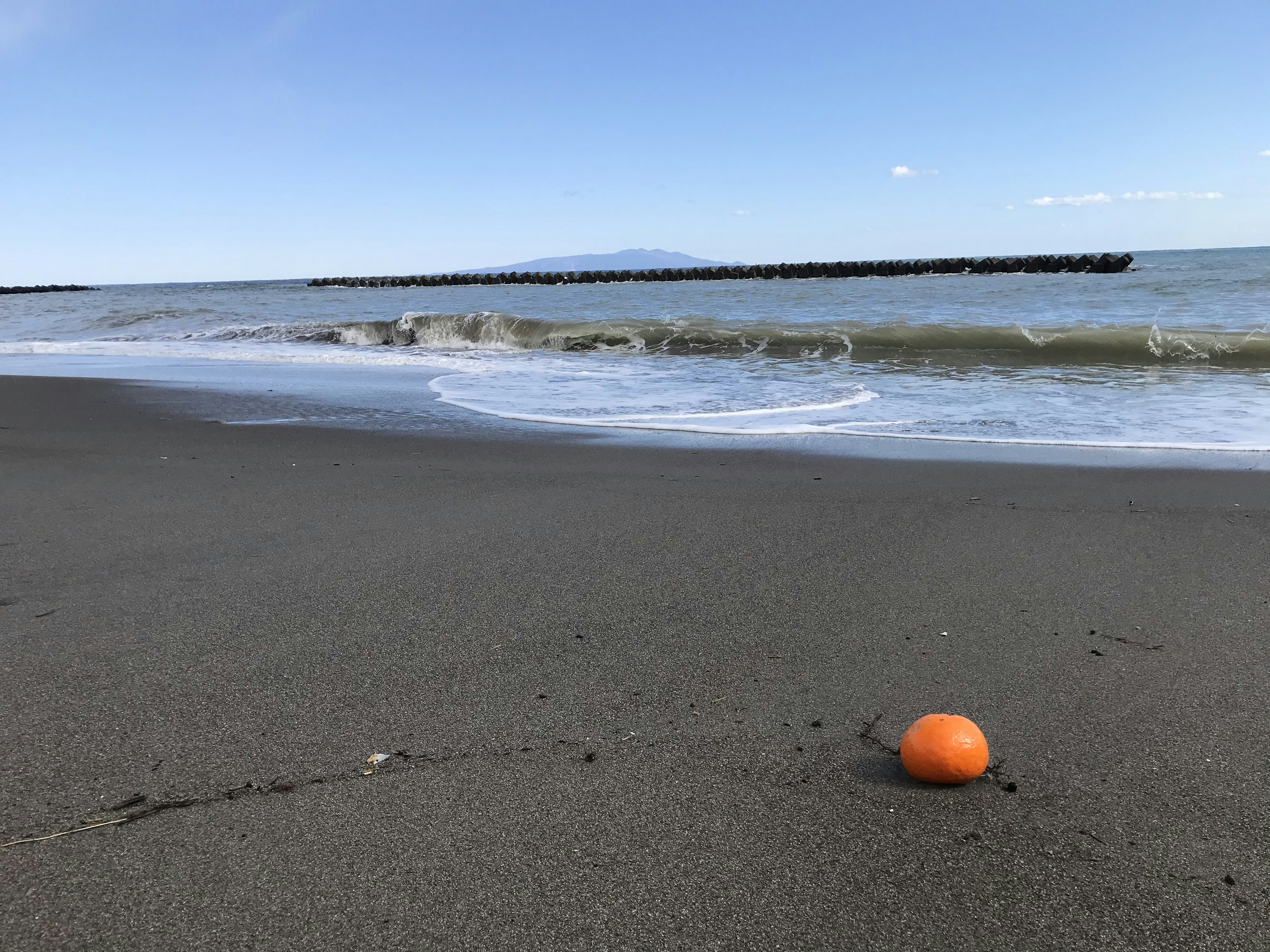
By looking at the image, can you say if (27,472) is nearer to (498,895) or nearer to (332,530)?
(332,530)

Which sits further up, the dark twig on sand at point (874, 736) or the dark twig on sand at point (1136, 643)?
the dark twig on sand at point (874, 736)

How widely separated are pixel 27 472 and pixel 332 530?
2652mm

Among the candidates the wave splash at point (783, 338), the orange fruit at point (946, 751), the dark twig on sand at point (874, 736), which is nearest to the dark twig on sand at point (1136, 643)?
the dark twig on sand at point (874, 736)

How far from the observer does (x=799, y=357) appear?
14773mm

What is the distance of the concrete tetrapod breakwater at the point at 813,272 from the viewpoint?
5512 cm

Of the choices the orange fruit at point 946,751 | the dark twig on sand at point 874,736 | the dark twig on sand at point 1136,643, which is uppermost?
the orange fruit at point 946,751

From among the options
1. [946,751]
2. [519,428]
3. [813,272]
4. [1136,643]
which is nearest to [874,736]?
[946,751]

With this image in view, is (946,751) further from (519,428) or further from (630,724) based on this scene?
(519,428)

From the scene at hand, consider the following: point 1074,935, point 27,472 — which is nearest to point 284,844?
point 1074,935

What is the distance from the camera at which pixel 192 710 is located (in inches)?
96.7

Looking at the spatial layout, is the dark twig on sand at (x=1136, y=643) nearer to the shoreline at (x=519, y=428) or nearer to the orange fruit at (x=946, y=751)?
the orange fruit at (x=946, y=751)

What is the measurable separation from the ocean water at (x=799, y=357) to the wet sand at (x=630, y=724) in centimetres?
340

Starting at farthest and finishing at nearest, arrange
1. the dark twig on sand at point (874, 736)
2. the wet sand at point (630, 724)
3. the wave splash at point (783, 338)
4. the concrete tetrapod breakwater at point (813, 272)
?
the concrete tetrapod breakwater at point (813, 272), the wave splash at point (783, 338), the dark twig on sand at point (874, 736), the wet sand at point (630, 724)

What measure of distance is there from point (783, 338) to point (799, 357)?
1.63 metres
